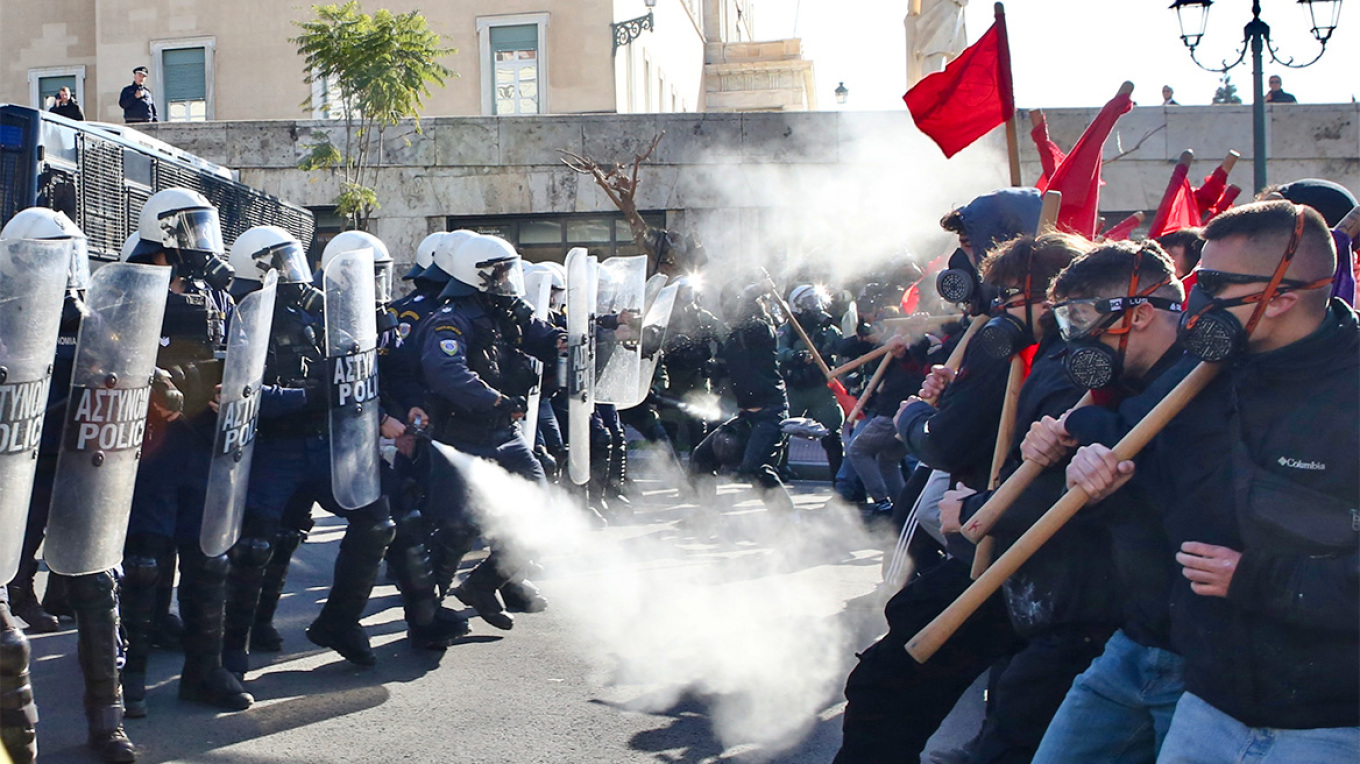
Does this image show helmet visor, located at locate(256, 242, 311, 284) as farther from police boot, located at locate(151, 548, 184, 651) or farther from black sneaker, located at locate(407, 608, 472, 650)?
black sneaker, located at locate(407, 608, 472, 650)

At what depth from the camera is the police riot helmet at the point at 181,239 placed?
14.9 feet

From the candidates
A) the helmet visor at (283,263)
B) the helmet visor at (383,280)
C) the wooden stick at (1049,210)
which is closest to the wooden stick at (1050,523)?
the wooden stick at (1049,210)

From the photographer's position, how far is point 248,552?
468 centimetres

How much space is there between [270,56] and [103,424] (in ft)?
71.0

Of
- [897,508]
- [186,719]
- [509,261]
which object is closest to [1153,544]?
[897,508]

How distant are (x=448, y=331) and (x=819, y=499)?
17.3ft

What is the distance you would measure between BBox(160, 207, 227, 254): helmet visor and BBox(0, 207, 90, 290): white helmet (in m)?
0.27

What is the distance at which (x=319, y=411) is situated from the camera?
4801 millimetres

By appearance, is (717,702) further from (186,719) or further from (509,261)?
(509,261)

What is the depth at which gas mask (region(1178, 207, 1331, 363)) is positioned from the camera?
2.09 meters

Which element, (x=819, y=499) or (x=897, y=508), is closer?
(x=897, y=508)

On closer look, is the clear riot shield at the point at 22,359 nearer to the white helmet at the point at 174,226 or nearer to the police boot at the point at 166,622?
the white helmet at the point at 174,226

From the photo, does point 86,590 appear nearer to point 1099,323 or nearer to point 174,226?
point 174,226

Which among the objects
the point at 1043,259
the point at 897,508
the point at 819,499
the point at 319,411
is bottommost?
the point at 819,499
